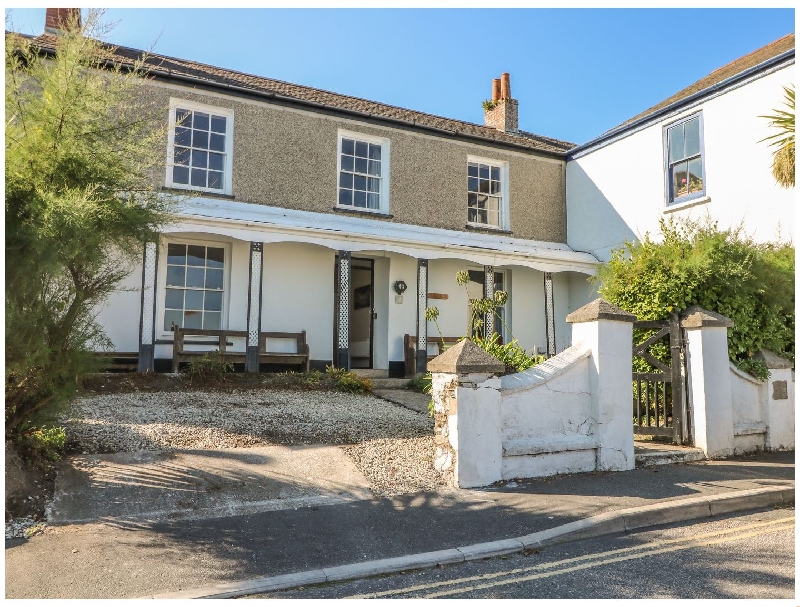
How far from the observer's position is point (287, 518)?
192 inches

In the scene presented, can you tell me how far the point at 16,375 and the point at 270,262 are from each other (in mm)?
7683

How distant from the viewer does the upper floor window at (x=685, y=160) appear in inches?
526

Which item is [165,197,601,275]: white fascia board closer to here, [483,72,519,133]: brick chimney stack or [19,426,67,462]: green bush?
[483,72,519,133]: brick chimney stack

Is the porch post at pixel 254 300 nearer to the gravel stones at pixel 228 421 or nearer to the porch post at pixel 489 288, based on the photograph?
the gravel stones at pixel 228 421

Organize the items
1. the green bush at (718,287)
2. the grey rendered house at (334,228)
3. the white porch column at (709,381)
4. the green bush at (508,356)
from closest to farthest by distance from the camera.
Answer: the white porch column at (709,381)
the green bush at (718,287)
the green bush at (508,356)
the grey rendered house at (334,228)

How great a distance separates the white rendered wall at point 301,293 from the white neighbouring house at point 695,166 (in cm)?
693

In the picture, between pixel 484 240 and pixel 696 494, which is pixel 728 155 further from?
pixel 696 494

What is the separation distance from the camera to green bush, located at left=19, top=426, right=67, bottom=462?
5.35 metres

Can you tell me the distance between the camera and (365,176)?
14.1 meters

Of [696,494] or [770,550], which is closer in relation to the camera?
[770,550]

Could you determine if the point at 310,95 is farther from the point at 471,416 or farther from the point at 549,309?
the point at 471,416

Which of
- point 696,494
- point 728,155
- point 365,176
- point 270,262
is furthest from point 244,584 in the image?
point 728,155

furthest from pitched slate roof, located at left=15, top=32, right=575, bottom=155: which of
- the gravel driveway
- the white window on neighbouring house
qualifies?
the gravel driveway

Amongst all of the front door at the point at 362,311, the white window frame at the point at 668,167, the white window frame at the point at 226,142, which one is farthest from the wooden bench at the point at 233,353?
the white window frame at the point at 668,167
